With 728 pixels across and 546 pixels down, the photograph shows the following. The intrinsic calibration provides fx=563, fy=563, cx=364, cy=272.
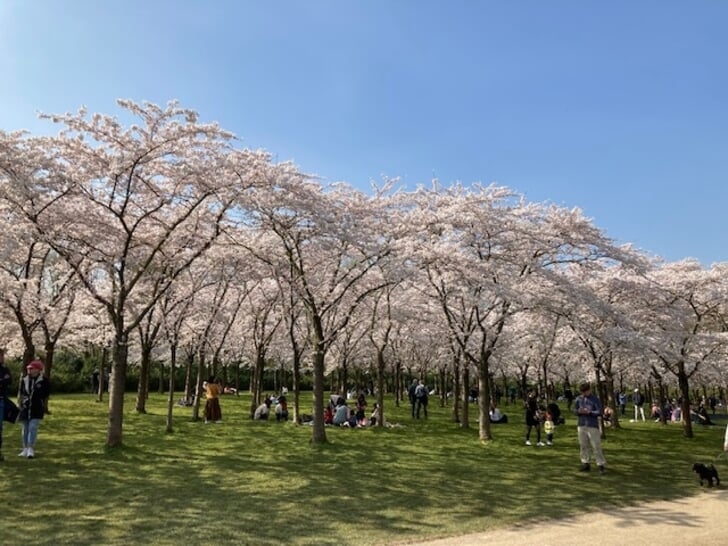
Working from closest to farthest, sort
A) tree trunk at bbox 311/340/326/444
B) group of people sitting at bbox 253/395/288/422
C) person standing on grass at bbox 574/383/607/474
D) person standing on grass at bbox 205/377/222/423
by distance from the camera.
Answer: person standing on grass at bbox 574/383/607/474
tree trunk at bbox 311/340/326/444
person standing on grass at bbox 205/377/222/423
group of people sitting at bbox 253/395/288/422

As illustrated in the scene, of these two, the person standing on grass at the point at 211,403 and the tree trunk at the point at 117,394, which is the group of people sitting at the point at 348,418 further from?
the tree trunk at the point at 117,394

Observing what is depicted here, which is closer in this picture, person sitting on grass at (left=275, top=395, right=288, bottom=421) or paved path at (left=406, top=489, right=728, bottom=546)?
paved path at (left=406, top=489, right=728, bottom=546)

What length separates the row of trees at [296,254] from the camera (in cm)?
1167

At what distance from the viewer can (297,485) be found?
9133 millimetres

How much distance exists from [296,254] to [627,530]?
11750 millimetres

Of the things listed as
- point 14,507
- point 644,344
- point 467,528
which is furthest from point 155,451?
point 644,344

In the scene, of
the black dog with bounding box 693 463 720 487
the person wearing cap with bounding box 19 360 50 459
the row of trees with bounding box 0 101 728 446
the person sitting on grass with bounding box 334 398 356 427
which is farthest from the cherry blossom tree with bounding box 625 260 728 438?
the person wearing cap with bounding box 19 360 50 459

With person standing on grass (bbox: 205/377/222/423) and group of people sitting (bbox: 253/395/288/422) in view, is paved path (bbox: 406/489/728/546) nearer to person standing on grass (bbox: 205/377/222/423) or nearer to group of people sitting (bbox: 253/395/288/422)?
person standing on grass (bbox: 205/377/222/423)

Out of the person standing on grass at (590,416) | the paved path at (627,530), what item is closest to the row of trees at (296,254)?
the person standing on grass at (590,416)

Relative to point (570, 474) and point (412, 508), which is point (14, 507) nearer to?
point (412, 508)

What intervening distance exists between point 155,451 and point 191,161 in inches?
247

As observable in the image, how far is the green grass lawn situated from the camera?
21.6 ft

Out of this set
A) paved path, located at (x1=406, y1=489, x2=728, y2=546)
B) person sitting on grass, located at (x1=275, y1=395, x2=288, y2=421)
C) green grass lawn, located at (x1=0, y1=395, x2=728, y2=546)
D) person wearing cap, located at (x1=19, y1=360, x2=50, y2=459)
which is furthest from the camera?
person sitting on grass, located at (x1=275, y1=395, x2=288, y2=421)

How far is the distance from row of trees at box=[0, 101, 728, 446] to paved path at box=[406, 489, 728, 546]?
6.98m
